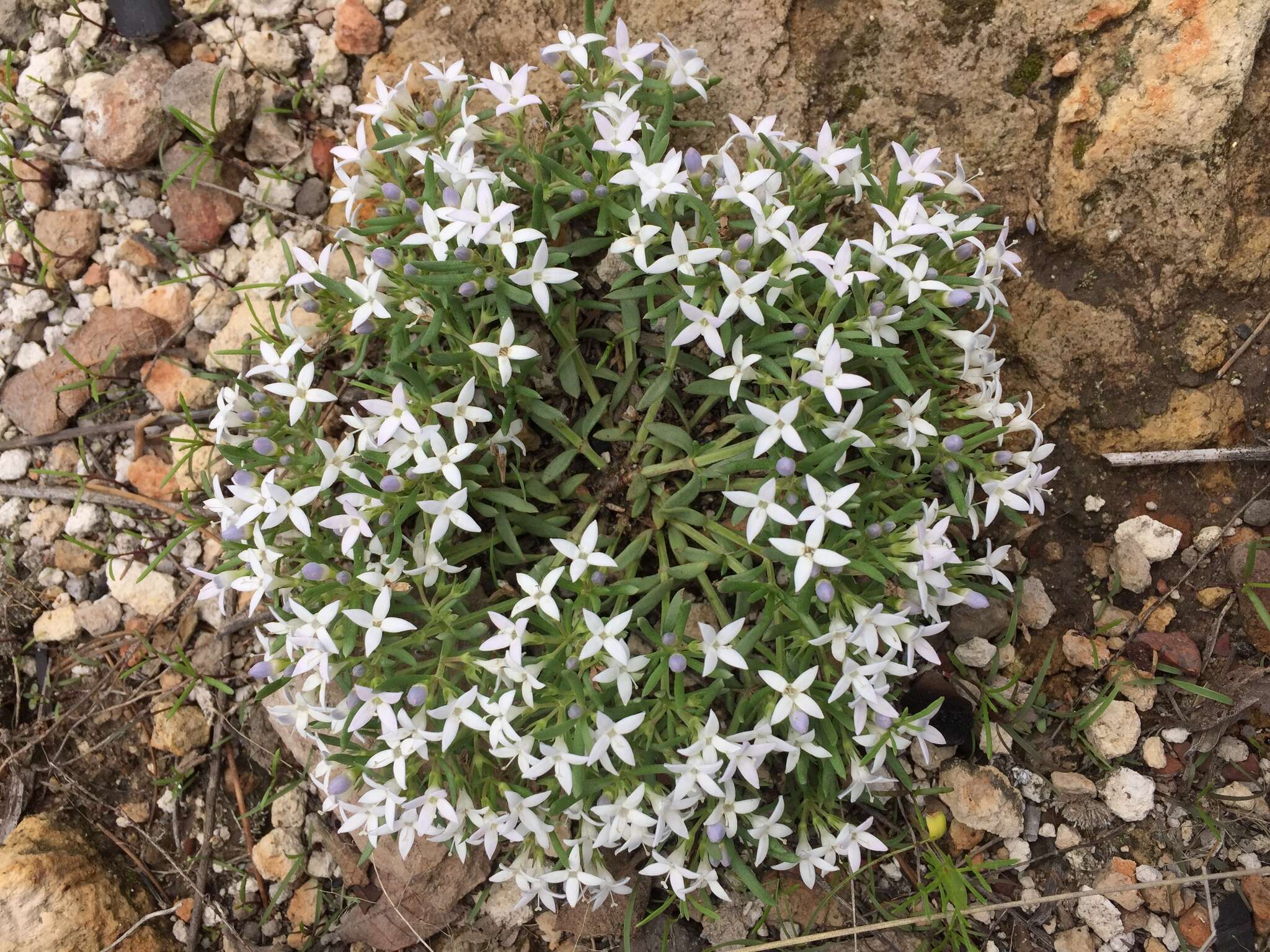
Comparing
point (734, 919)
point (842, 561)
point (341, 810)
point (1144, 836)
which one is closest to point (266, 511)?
point (341, 810)

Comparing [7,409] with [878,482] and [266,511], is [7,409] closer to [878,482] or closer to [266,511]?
[266,511]

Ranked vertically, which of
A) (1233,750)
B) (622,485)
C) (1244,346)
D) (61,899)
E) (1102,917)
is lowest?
(61,899)

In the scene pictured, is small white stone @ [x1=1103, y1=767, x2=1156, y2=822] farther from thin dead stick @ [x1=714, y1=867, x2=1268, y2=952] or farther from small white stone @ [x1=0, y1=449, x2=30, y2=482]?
small white stone @ [x1=0, y1=449, x2=30, y2=482]

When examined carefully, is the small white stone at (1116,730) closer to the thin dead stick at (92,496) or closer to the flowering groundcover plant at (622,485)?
the flowering groundcover plant at (622,485)

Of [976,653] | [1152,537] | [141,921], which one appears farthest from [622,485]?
[141,921]

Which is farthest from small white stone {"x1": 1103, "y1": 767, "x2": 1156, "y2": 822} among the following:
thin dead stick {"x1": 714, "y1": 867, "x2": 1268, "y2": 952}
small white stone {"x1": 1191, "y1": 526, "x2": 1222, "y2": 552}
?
small white stone {"x1": 1191, "y1": 526, "x2": 1222, "y2": 552}

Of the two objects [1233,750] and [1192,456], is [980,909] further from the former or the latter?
[1192,456]
